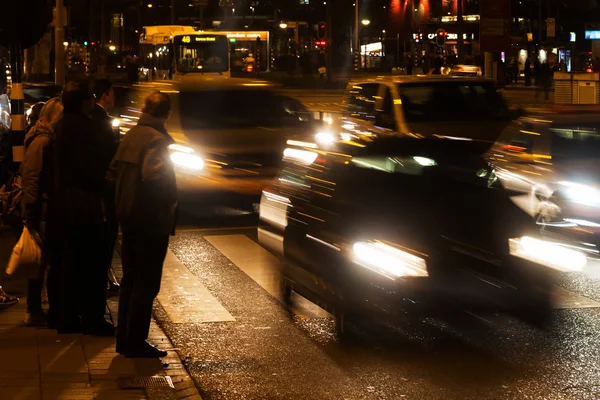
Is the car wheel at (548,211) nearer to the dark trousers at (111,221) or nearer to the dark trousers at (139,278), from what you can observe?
the dark trousers at (111,221)

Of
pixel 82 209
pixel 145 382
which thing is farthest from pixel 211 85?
pixel 145 382

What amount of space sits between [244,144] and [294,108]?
1239 mm

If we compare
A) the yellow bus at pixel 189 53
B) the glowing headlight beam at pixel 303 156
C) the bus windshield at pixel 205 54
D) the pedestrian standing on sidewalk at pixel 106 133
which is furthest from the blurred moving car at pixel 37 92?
the bus windshield at pixel 205 54

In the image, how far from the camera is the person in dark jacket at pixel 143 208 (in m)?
6.84

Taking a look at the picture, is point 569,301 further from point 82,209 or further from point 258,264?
point 82,209

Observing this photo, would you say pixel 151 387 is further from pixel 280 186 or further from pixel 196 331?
pixel 280 186

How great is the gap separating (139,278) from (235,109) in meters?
8.63

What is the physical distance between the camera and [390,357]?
7.39 meters

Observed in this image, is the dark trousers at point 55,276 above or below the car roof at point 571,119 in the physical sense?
below

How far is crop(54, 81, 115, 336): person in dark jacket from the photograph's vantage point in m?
7.44

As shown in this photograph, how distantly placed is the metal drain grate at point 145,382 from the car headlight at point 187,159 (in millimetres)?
8097

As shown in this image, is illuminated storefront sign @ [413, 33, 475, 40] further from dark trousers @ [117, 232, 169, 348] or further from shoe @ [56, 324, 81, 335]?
dark trousers @ [117, 232, 169, 348]

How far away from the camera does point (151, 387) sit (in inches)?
252

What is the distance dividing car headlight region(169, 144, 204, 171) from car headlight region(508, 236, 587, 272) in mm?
6556
